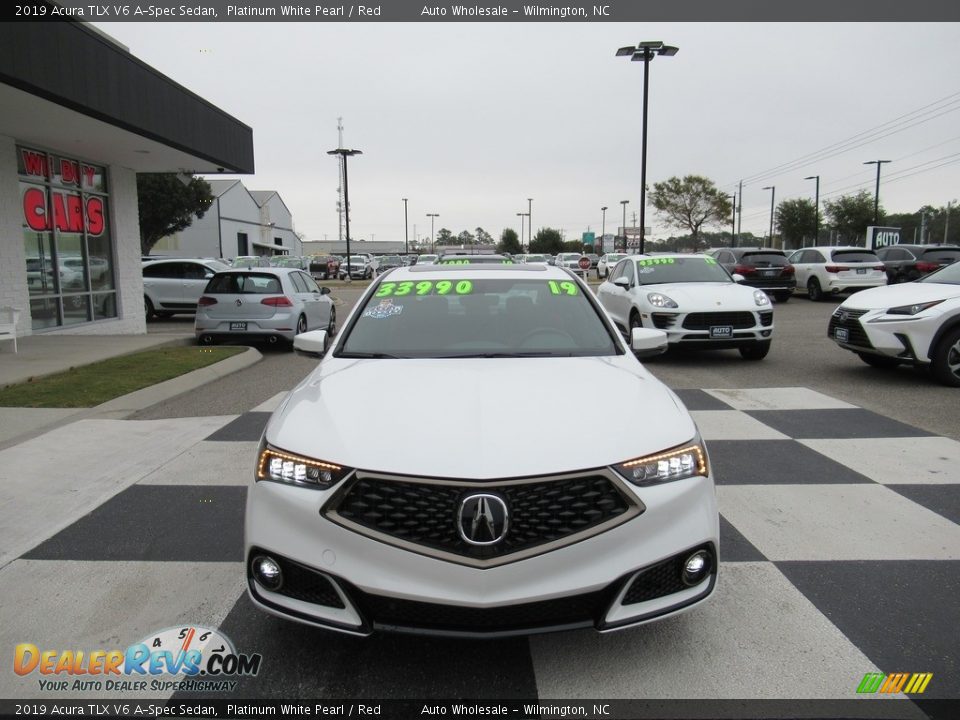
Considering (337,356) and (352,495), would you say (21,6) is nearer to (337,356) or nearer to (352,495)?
(337,356)

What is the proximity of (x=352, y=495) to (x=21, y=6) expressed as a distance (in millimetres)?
9749

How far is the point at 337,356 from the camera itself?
4.04 metres

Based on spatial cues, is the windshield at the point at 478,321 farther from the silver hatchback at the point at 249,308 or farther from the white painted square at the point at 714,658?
the silver hatchback at the point at 249,308

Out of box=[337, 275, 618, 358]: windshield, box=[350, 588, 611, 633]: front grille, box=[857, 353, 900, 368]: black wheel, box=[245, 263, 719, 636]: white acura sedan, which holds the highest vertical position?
box=[337, 275, 618, 358]: windshield

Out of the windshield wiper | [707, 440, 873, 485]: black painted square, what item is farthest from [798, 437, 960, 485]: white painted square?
the windshield wiper

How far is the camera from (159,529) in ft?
14.0

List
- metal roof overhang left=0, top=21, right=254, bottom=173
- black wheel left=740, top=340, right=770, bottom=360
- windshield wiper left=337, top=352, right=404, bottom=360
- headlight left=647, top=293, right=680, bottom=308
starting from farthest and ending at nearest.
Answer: black wheel left=740, top=340, right=770, bottom=360
headlight left=647, top=293, right=680, bottom=308
metal roof overhang left=0, top=21, right=254, bottom=173
windshield wiper left=337, top=352, right=404, bottom=360

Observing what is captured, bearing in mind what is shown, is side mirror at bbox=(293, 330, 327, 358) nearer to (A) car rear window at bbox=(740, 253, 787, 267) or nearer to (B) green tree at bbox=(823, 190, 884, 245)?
(A) car rear window at bbox=(740, 253, 787, 267)

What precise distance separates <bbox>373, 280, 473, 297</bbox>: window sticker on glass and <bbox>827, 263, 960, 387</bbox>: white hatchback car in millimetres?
6383

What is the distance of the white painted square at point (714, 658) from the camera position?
2686mm

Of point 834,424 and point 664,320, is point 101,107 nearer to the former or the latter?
point 664,320

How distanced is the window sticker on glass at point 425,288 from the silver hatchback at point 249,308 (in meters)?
8.20

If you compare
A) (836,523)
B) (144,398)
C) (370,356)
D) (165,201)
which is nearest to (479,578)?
(370,356)

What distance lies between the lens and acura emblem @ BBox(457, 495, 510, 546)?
2.48m
